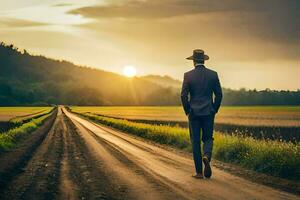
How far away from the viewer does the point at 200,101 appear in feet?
34.3

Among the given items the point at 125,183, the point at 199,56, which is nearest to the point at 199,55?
the point at 199,56

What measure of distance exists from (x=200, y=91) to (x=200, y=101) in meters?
0.23

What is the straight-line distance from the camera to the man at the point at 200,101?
10383mm

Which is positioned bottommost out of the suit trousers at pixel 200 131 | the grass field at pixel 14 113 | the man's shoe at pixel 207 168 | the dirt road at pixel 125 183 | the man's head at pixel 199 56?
the grass field at pixel 14 113

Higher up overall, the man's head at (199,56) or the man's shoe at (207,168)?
the man's head at (199,56)

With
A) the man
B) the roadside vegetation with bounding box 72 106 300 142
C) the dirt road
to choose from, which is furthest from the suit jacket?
the roadside vegetation with bounding box 72 106 300 142

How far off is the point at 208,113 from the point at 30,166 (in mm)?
5573

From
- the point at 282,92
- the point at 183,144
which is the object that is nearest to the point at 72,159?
the point at 183,144

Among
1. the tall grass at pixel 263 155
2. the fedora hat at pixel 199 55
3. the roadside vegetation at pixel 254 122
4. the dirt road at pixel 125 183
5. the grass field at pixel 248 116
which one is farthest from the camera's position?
the grass field at pixel 248 116

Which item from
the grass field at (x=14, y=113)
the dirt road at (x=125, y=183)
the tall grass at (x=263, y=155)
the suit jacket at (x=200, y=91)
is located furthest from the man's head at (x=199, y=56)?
the grass field at (x=14, y=113)

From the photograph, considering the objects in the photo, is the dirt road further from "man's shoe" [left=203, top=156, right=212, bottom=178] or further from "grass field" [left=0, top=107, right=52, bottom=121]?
"grass field" [left=0, top=107, right=52, bottom=121]

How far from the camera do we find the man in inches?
409

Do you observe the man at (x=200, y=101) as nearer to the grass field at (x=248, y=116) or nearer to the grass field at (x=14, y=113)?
the grass field at (x=248, y=116)

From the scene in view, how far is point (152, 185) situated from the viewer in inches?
361
